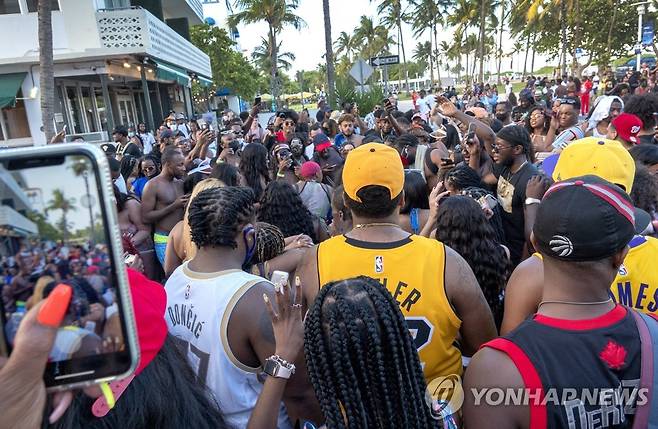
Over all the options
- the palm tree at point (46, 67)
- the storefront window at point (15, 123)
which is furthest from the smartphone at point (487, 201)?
the storefront window at point (15, 123)

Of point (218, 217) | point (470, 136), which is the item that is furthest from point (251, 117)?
point (218, 217)

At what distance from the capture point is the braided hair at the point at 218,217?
2.37m

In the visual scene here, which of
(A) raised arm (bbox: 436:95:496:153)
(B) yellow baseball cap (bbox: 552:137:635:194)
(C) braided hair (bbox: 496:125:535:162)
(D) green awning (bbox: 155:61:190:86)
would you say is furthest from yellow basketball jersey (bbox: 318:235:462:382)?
(D) green awning (bbox: 155:61:190:86)

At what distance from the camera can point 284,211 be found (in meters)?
4.09

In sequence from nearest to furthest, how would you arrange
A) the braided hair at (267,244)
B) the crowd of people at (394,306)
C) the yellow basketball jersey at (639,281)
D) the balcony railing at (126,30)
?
the crowd of people at (394,306)
the yellow basketball jersey at (639,281)
the braided hair at (267,244)
the balcony railing at (126,30)

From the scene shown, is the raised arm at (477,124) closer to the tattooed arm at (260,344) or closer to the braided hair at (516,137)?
the braided hair at (516,137)

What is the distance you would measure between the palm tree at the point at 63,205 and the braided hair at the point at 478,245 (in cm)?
225

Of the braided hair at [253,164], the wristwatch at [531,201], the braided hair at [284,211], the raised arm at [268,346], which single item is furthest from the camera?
the braided hair at [253,164]

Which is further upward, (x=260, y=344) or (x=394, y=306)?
(x=394, y=306)

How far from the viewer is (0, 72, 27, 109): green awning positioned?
46.4ft

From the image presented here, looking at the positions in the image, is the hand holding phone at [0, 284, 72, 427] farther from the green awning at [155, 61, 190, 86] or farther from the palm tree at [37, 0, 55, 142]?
the green awning at [155, 61, 190, 86]

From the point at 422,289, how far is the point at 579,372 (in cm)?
76

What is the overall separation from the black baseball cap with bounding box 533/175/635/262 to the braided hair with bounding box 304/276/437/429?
0.61 m

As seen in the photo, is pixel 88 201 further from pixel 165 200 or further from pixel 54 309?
pixel 165 200
